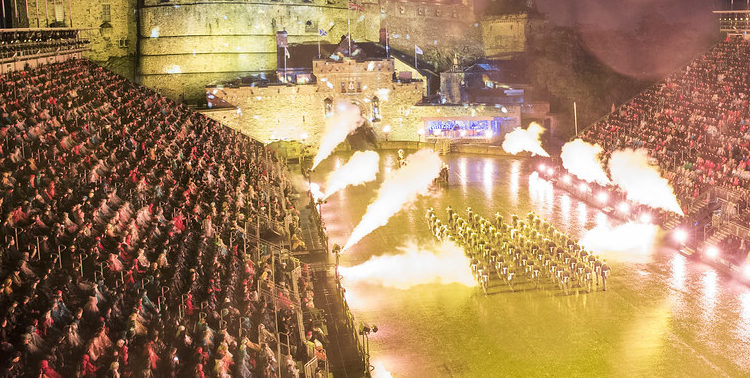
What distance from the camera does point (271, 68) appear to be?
5925cm

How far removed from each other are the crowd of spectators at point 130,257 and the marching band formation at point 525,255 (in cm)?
680

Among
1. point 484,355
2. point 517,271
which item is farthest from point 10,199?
point 517,271

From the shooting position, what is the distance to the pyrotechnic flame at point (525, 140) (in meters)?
51.8

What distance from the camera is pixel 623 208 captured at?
34.7 metres

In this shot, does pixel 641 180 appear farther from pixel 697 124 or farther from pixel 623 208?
pixel 697 124

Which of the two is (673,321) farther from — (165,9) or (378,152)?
(165,9)

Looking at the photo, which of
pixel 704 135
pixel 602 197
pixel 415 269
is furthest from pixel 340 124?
pixel 415 269

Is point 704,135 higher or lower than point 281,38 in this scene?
lower

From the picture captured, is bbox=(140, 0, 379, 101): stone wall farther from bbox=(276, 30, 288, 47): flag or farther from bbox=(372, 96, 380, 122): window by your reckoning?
bbox=(372, 96, 380, 122): window

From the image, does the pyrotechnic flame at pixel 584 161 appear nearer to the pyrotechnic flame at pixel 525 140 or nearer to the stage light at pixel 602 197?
the stage light at pixel 602 197

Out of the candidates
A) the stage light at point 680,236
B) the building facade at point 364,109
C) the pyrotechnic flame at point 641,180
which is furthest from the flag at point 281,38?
the stage light at point 680,236

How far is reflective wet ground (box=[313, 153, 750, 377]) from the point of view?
20234 millimetres

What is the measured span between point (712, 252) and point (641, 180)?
833cm

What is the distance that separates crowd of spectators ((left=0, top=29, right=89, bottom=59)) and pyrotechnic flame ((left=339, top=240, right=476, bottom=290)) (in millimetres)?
20130
